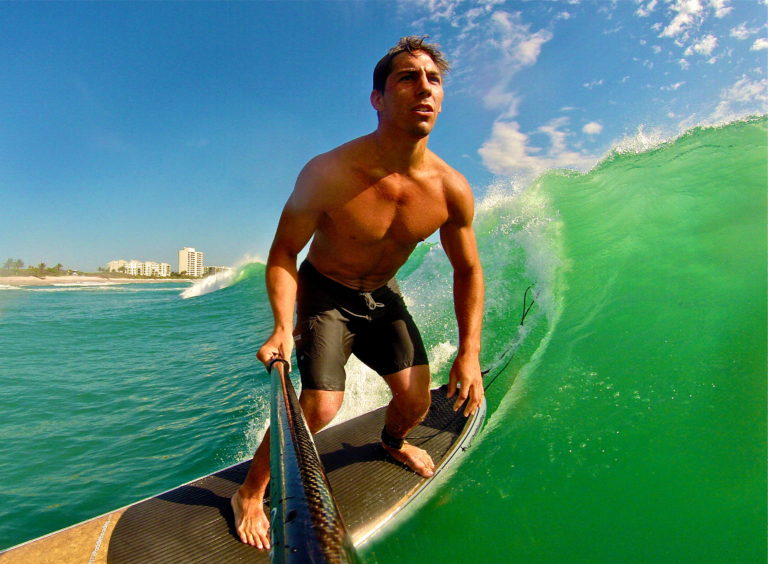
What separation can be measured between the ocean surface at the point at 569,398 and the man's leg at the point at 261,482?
0.69 metres

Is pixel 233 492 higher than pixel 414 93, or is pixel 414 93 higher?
pixel 414 93

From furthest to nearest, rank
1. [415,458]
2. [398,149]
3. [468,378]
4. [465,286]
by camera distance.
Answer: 1. [415,458]
2. [465,286]
3. [468,378]
4. [398,149]

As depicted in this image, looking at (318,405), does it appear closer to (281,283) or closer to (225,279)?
(281,283)

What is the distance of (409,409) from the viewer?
116 inches

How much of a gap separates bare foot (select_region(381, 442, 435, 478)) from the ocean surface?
0.19 meters

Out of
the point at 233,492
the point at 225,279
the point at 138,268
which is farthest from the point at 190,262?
the point at 233,492

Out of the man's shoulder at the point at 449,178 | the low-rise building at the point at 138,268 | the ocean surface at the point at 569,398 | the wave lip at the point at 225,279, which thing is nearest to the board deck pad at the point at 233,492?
the ocean surface at the point at 569,398

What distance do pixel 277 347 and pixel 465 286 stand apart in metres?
1.39

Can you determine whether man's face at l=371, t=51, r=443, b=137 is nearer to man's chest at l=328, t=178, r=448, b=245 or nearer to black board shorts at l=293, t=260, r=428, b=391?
man's chest at l=328, t=178, r=448, b=245

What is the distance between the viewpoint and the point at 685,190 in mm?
7578

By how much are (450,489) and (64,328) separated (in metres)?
16.8

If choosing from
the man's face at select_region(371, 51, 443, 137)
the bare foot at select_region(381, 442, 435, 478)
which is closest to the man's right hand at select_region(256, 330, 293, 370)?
the man's face at select_region(371, 51, 443, 137)

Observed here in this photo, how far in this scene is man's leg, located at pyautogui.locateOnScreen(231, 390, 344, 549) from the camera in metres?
2.39

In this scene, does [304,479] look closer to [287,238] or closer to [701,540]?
[287,238]
